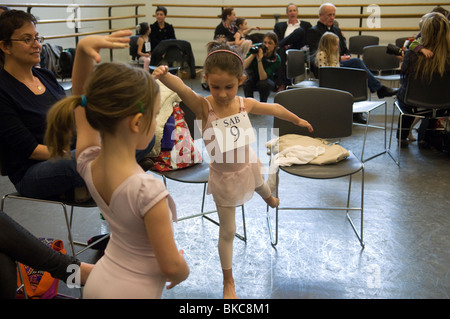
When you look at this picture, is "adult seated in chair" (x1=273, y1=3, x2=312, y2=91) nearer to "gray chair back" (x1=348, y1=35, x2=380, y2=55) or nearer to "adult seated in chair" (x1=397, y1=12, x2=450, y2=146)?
"gray chair back" (x1=348, y1=35, x2=380, y2=55)

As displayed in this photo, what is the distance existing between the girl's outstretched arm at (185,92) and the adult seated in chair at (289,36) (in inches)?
179

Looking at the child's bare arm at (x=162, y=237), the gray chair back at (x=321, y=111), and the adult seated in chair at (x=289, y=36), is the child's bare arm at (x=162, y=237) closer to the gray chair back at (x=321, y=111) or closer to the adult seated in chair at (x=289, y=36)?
the gray chair back at (x=321, y=111)

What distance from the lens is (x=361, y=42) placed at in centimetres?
666

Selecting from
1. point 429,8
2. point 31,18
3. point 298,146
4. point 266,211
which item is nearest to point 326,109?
point 298,146

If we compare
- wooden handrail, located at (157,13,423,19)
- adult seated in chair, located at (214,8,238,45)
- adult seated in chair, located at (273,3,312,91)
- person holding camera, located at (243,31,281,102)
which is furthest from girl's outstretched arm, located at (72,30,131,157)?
wooden handrail, located at (157,13,423,19)

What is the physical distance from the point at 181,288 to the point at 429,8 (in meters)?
7.35

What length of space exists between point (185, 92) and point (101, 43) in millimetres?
676

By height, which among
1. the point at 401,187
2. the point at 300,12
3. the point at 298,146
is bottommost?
the point at 401,187

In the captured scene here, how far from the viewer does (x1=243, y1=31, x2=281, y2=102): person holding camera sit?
18.0 feet

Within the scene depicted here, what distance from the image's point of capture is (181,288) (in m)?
2.25

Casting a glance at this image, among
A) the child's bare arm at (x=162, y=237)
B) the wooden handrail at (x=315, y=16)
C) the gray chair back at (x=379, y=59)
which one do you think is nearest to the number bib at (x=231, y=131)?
the child's bare arm at (x=162, y=237)

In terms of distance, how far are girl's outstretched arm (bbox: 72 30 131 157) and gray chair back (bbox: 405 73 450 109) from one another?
308cm

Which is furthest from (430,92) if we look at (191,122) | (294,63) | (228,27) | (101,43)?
(228,27)

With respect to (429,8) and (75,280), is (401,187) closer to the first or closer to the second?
(75,280)
